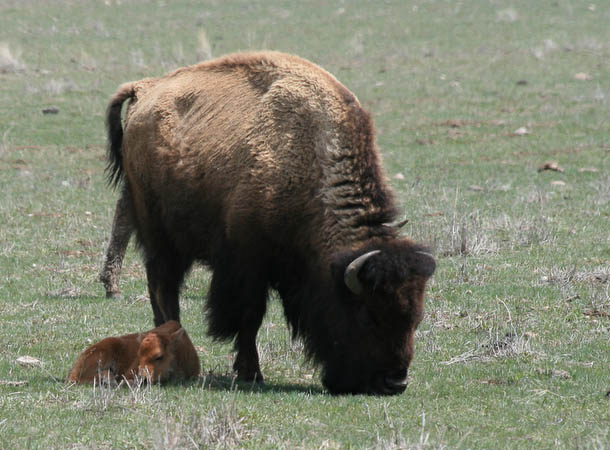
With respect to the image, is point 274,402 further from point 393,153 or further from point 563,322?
point 393,153

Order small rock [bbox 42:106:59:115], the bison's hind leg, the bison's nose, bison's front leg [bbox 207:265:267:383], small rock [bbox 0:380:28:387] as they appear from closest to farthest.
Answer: the bison's nose, small rock [bbox 0:380:28:387], bison's front leg [bbox 207:265:267:383], the bison's hind leg, small rock [bbox 42:106:59:115]

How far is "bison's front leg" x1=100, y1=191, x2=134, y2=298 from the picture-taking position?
33.3ft

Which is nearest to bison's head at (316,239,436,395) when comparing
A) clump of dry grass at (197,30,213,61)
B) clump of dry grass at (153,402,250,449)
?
clump of dry grass at (153,402,250,449)

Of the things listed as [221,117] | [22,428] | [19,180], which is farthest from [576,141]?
[22,428]

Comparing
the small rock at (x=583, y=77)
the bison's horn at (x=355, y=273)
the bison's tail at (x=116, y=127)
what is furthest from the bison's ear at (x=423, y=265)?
the small rock at (x=583, y=77)

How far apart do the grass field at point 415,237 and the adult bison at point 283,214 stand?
0.44 meters

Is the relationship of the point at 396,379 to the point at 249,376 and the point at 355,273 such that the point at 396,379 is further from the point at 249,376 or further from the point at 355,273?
the point at 249,376

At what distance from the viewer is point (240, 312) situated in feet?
24.0

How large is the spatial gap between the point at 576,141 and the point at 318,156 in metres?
13.1

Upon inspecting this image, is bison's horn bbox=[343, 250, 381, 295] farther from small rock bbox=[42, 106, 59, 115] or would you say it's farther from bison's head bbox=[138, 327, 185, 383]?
small rock bbox=[42, 106, 59, 115]

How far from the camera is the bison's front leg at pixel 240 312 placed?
723cm

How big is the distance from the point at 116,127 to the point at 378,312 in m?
3.79

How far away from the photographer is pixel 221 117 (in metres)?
7.85

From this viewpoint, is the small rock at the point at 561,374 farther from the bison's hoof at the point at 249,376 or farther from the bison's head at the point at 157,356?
the bison's head at the point at 157,356
